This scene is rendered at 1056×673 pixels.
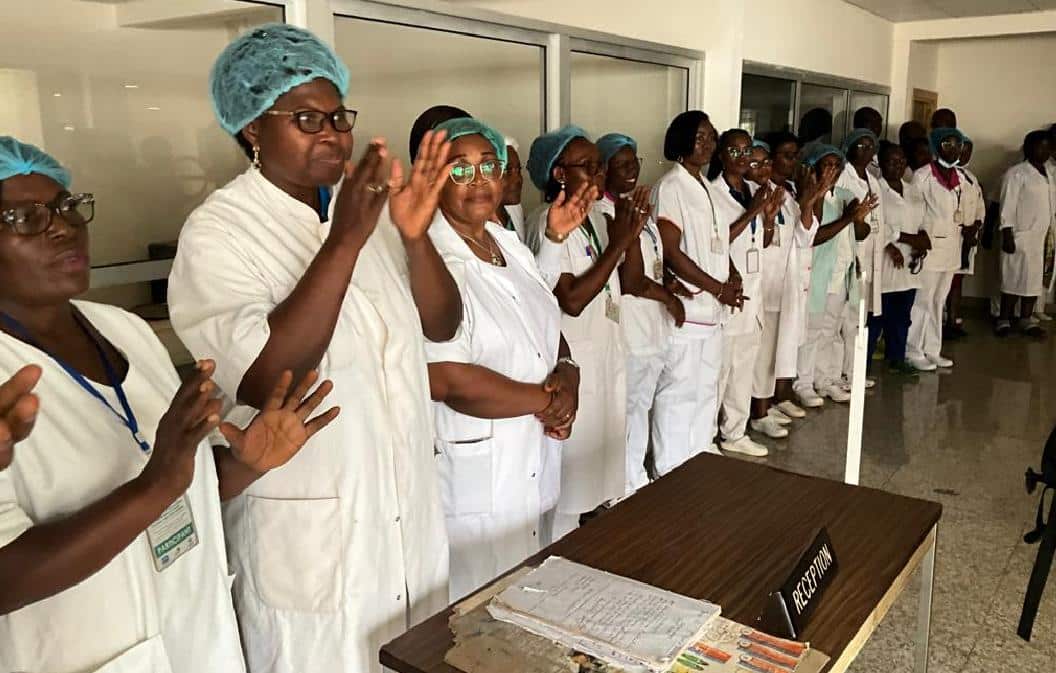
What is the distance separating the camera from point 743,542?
1.62 meters

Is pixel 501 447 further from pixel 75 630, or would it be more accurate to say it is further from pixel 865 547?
pixel 75 630

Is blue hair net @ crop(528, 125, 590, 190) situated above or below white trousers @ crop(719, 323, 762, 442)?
above

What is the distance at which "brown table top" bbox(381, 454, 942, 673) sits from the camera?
1.35m

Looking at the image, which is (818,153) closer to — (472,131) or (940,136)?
(940,136)

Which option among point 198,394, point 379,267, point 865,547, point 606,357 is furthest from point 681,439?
point 198,394

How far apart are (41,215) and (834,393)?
4740 mm

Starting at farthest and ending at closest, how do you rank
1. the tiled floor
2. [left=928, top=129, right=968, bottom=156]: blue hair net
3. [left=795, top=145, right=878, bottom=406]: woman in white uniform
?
1. [left=928, top=129, right=968, bottom=156]: blue hair net
2. [left=795, top=145, right=878, bottom=406]: woman in white uniform
3. the tiled floor

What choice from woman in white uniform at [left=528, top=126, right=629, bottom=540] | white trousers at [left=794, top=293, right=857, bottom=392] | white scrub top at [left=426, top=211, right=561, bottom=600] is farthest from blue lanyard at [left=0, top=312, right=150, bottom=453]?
white trousers at [left=794, top=293, right=857, bottom=392]

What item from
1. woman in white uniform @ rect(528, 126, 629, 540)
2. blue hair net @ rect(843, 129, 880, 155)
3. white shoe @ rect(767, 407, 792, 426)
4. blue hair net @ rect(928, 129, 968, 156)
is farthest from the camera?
blue hair net @ rect(928, 129, 968, 156)

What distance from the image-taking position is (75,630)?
1112 mm

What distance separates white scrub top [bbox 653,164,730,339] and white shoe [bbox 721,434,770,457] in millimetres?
839

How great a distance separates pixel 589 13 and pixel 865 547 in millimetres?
3466

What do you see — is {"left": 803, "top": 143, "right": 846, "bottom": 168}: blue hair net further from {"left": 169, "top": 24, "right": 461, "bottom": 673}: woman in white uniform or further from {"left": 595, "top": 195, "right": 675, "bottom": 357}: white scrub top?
{"left": 169, "top": 24, "right": 461, "bottom": 673}: woman in white uniform

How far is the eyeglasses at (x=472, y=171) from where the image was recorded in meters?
1.90
